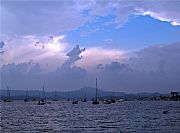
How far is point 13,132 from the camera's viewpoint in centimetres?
4778

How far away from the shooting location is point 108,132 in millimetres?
45906

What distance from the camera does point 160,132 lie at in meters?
45.2

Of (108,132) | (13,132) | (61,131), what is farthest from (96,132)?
(13,132)

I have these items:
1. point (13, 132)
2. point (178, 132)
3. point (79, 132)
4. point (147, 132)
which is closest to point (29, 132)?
point (13, 132)

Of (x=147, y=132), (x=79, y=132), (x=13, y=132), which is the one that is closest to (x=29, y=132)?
(x=13, y=132)

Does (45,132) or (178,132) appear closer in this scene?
(178,132)

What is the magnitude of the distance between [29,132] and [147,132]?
49.9 feet

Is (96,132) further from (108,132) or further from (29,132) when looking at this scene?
(29,132)

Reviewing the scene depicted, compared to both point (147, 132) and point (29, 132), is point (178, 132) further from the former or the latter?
point (29, 132)

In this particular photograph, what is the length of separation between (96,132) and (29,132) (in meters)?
8.79

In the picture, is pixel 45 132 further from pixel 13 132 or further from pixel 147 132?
pixel 147 132

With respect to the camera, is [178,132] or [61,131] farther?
[61,131]

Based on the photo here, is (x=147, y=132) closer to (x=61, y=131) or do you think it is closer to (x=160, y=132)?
(x=160, y=132)

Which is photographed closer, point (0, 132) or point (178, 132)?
point (178, 132)
